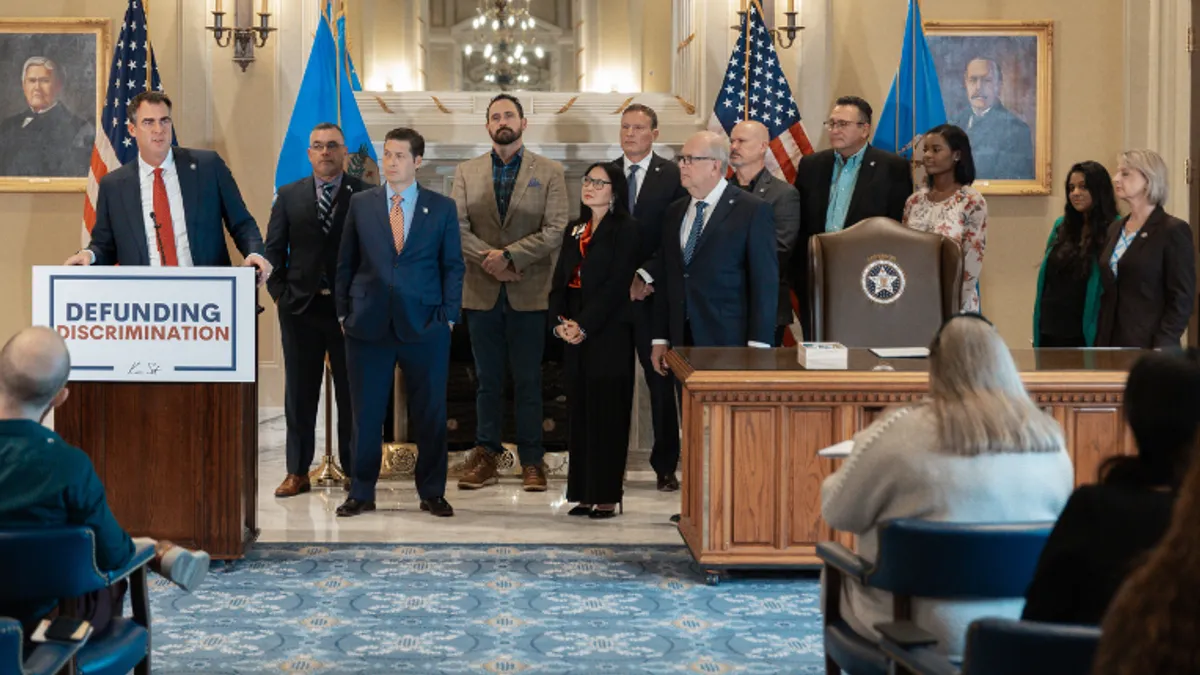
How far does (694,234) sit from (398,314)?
135cm

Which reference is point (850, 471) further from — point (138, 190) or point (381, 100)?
point (381, 100)

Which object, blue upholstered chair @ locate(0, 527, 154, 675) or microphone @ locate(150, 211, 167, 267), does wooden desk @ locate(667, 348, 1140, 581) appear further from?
blue upholstered chair @ locate(0, 527, 154, 675)

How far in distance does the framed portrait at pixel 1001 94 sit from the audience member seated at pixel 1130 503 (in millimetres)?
→ 6891

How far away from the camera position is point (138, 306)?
5234mm

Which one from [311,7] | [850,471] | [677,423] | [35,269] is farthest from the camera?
[311,7]

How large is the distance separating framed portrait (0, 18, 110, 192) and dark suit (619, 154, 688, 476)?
3728mm

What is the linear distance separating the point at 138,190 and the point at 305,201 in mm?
1302

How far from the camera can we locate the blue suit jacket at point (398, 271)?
6301 mm

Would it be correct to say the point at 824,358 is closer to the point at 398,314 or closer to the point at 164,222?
the point at 398,314

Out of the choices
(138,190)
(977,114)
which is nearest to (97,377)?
(138,190)

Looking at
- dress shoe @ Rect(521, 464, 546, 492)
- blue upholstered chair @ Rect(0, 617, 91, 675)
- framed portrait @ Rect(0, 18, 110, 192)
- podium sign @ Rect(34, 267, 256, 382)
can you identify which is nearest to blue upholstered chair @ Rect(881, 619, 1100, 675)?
blue upholstered chair @ Rect(0, 617, 91, 675)

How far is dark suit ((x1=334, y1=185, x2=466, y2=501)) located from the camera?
249 inches

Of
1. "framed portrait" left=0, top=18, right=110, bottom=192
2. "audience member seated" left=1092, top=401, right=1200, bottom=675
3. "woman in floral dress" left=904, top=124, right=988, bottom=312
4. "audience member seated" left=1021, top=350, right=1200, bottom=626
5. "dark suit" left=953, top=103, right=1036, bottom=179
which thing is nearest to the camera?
"audience member seated" left=1092, top=401, right=1200, bottom=675
